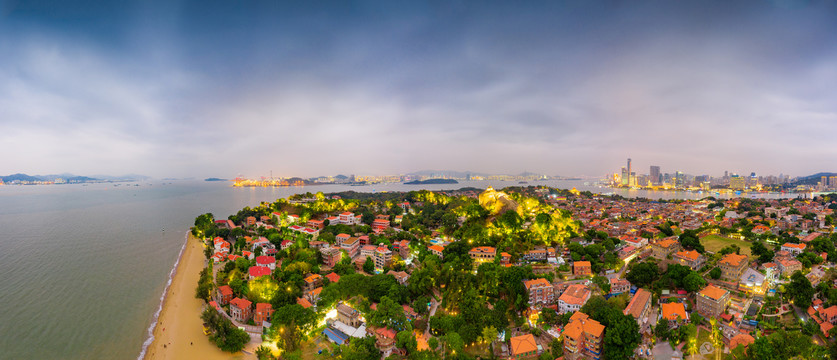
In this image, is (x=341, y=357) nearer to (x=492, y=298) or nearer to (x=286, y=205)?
(x=492, y=298)

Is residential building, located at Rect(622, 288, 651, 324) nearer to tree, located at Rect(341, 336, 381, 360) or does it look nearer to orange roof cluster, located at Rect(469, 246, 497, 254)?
orange roof cluster, located at Rect(469, 246, 497, 254)

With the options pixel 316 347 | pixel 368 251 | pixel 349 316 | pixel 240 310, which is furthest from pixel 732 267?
pixel 240 310

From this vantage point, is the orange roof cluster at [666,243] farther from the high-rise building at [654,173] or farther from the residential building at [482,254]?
the high-rise building at [654,173]

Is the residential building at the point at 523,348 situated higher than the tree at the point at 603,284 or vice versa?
the tree at the point at 603,284

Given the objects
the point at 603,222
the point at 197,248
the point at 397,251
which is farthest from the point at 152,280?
the point at 603,222

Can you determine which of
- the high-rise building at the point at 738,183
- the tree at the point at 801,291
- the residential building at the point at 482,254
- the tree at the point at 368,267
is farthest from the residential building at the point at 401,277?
the high-rise building at the point at 738,183

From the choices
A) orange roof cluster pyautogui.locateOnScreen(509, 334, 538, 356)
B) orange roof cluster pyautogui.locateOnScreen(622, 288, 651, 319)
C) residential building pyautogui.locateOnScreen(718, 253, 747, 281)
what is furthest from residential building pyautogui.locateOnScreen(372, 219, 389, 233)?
residential building pyautogui.locateOnScreen(718, 253, 747, 281)

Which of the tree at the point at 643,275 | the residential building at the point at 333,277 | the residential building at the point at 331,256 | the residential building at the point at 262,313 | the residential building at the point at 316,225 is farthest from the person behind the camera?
the residential building at the point at 316,225
